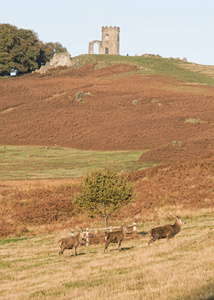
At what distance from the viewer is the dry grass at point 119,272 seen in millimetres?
13133

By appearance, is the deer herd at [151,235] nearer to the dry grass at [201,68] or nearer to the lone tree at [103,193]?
the lone tree at [103,193]

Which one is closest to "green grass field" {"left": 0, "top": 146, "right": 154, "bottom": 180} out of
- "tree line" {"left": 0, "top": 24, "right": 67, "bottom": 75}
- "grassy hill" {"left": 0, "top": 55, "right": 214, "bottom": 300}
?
"grassy hill" {"left": 0, "top": 55, "right": 214, "bottom": 300}

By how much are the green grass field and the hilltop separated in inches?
137

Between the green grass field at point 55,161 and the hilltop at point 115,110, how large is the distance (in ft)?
11.4

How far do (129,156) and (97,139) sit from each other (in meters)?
12.5

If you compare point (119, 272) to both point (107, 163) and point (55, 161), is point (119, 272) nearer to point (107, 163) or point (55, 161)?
point (107, 163)

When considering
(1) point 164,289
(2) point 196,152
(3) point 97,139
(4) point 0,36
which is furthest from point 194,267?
(4) point 0,36

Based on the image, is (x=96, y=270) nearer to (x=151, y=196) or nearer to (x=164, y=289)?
(x=164, y=289)

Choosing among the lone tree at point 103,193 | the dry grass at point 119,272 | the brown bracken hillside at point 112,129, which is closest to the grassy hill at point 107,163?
the dry grass at point 119,272

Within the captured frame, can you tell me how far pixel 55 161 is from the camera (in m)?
61.8

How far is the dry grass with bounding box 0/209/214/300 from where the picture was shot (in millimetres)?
13133

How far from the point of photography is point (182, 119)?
78.6 metres

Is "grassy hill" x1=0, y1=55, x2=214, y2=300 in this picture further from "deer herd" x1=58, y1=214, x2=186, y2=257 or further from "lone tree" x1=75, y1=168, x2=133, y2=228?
"lone tree" x1=75, y1=168, x2=133, y2=228

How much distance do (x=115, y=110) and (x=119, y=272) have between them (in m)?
71.6
